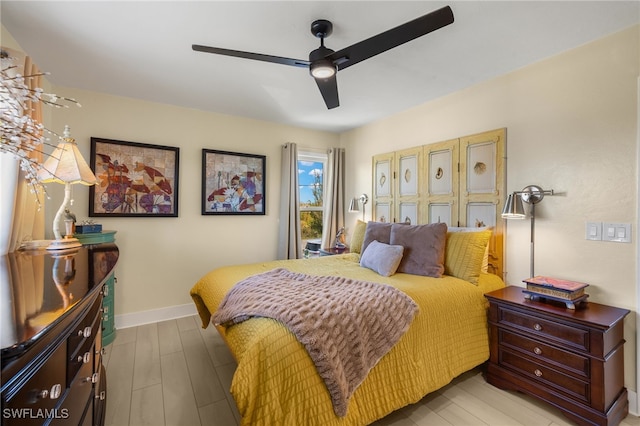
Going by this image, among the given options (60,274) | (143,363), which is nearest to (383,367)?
(60,274)

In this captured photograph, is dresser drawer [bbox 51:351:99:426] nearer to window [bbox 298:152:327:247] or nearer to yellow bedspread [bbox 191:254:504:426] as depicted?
yellow bedspread [bbox 191:254:504:426]

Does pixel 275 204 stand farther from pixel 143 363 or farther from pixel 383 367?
pixel 383 367

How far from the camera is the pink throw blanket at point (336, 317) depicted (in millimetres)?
1400

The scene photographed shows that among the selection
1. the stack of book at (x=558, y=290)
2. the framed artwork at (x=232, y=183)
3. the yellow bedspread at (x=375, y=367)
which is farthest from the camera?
the framed artwork at (x=232, y=183)

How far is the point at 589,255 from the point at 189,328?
366 cm

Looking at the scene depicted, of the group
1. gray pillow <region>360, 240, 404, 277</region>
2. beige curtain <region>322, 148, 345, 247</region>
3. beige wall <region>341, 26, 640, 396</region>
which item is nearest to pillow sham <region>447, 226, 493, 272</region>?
beige wall <region>341, 26, 640, 396</region>

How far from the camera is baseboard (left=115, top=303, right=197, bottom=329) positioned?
314cm

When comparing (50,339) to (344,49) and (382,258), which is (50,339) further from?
(382,258)

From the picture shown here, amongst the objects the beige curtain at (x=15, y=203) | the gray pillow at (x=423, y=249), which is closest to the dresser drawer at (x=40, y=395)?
the beige curtain at (x=15, y=203)

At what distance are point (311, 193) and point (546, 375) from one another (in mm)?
3370

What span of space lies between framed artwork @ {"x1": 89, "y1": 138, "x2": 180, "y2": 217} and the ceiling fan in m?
1.96

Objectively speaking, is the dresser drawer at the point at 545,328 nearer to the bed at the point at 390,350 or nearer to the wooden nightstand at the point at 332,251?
the bed at the point at 390,350

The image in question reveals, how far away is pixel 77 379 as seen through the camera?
1039 millimetres

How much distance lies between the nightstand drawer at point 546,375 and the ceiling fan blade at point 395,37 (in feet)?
7.21
